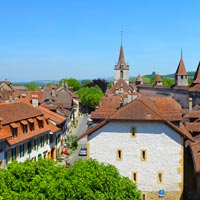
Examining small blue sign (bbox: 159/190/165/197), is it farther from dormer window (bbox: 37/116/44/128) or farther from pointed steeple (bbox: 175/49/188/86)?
pointed steeple (bbox: 175/49/188/86)

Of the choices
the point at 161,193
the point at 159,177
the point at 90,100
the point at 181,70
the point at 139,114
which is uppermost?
the point at 181,70

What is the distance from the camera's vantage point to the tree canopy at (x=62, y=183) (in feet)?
60.0

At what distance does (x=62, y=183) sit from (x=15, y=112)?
24985 mm

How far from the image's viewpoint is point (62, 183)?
61.2ft

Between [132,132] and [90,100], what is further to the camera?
[90,100]

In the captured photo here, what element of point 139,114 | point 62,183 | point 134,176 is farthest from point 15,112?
point 62,183

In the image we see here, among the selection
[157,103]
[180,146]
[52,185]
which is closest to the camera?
[52,185]

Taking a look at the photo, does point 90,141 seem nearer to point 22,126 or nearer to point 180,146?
point 180,146

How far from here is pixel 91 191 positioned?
61.7 ft

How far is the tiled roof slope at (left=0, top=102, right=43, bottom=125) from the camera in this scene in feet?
130

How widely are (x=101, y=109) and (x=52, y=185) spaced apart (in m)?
19.1

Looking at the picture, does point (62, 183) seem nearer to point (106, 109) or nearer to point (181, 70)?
point (106, 109)

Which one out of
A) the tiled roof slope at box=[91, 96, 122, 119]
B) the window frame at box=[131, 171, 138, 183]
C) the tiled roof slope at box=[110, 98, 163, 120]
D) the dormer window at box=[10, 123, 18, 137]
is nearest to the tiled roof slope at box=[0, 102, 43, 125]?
the dormer window at box=[10, 123, 18, 137]

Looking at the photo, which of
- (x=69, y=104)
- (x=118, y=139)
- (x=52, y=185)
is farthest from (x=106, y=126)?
(x=69, y=104)
